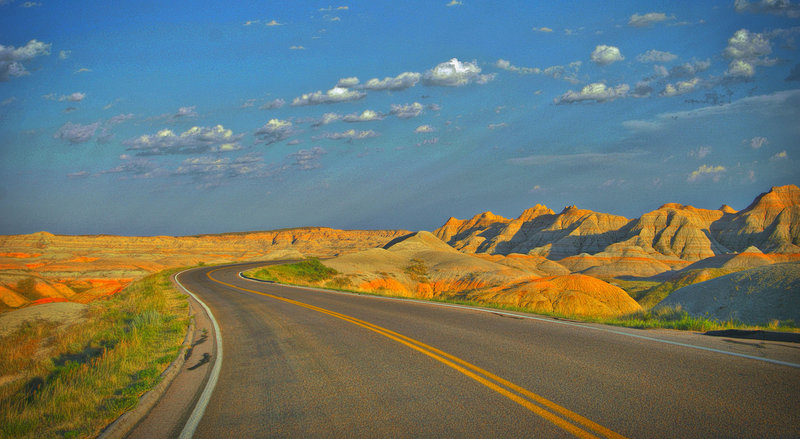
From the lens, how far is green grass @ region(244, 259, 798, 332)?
9.86m

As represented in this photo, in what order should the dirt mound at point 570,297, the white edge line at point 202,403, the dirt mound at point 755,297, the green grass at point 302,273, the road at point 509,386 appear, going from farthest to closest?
the green grass at point 302,273
the dirt mound at point 570,297
the dirt mound at point 755,297
the white edge line at point 202,403
the road at point 509,386

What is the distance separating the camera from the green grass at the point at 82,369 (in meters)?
5.81

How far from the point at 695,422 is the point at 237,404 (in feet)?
17.8

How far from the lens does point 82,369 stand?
9.03 m

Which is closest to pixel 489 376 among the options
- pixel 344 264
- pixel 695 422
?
pixel 695 422

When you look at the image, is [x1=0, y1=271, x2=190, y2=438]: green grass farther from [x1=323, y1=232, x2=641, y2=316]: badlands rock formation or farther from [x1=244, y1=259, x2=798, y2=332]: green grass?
[x1=323, y1=232, x2=641, y2=316]: badlands rock formation

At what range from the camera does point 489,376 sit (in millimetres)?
6430

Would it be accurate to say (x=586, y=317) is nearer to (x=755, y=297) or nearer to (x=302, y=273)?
(x=755, y=297)

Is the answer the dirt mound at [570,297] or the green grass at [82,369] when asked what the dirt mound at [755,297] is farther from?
the green grass at [82,369]

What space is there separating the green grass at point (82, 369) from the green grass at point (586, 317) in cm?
991

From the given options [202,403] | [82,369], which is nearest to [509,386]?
[202,403]

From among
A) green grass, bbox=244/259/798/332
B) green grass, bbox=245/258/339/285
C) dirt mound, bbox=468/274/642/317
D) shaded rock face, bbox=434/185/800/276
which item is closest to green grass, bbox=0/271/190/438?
green grass, bbox=244/259/798/332

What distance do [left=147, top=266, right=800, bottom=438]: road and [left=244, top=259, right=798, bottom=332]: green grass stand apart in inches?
50.3

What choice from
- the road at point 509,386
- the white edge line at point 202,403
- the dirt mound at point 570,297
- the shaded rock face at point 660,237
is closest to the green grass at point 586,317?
the road at point 509,386
